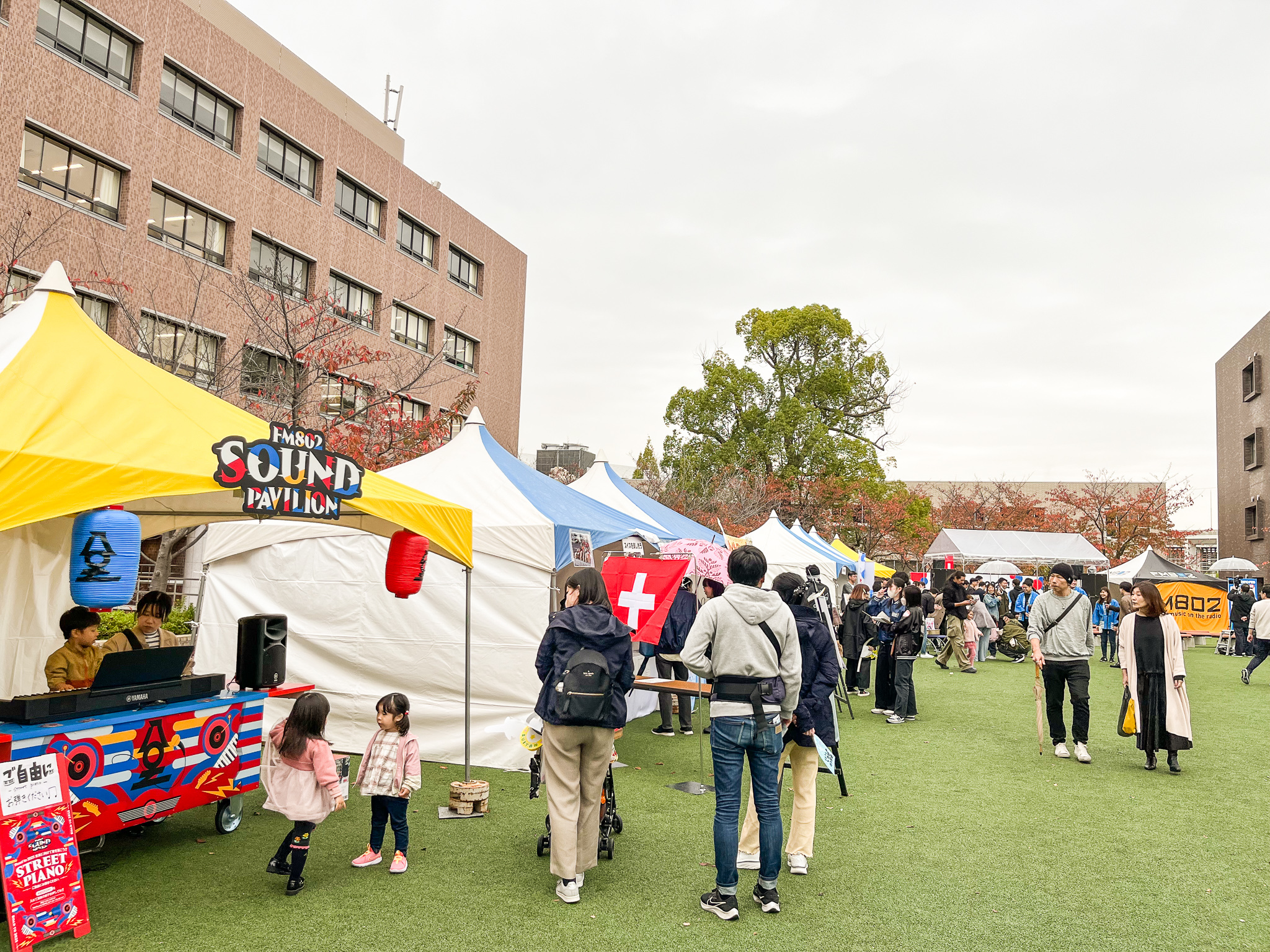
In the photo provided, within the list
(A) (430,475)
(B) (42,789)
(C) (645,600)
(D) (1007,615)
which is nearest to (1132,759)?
(C) (645,600)

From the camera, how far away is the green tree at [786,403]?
107 ft

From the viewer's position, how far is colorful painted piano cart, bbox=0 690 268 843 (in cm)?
445

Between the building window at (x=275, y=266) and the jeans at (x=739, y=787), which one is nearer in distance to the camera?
the jeans at (x=739, y=787)

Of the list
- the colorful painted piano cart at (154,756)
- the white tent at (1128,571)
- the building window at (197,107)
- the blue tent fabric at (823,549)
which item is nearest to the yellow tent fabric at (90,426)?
the colorful painted piano cart at (154,756)

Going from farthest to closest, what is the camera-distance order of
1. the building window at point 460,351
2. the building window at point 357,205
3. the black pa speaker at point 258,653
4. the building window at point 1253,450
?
1. the building window at point 1253,450
2. the building window at point 460,351
3. the building window at point 357,205
4. the black pa speaker at point 258,653

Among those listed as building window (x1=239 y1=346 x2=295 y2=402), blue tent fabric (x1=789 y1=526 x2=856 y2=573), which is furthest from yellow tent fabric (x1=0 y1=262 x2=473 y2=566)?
blue tent fabric (x1=789 y1=526 x2=856 y2=573)

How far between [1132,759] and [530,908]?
6.62 m

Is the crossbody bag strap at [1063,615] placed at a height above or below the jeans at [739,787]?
above

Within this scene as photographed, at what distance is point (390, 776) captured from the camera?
4922 mm

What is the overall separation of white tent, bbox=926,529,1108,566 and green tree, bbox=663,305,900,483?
3.56m

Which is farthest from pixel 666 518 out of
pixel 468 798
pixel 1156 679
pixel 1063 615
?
pixel 468 798

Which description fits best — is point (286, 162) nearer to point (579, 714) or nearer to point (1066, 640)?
point (1066, 640)

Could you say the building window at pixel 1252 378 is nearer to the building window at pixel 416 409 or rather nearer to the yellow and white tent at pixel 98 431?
the building window at pixel 416 409

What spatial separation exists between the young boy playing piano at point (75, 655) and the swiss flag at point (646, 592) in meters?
4.18
